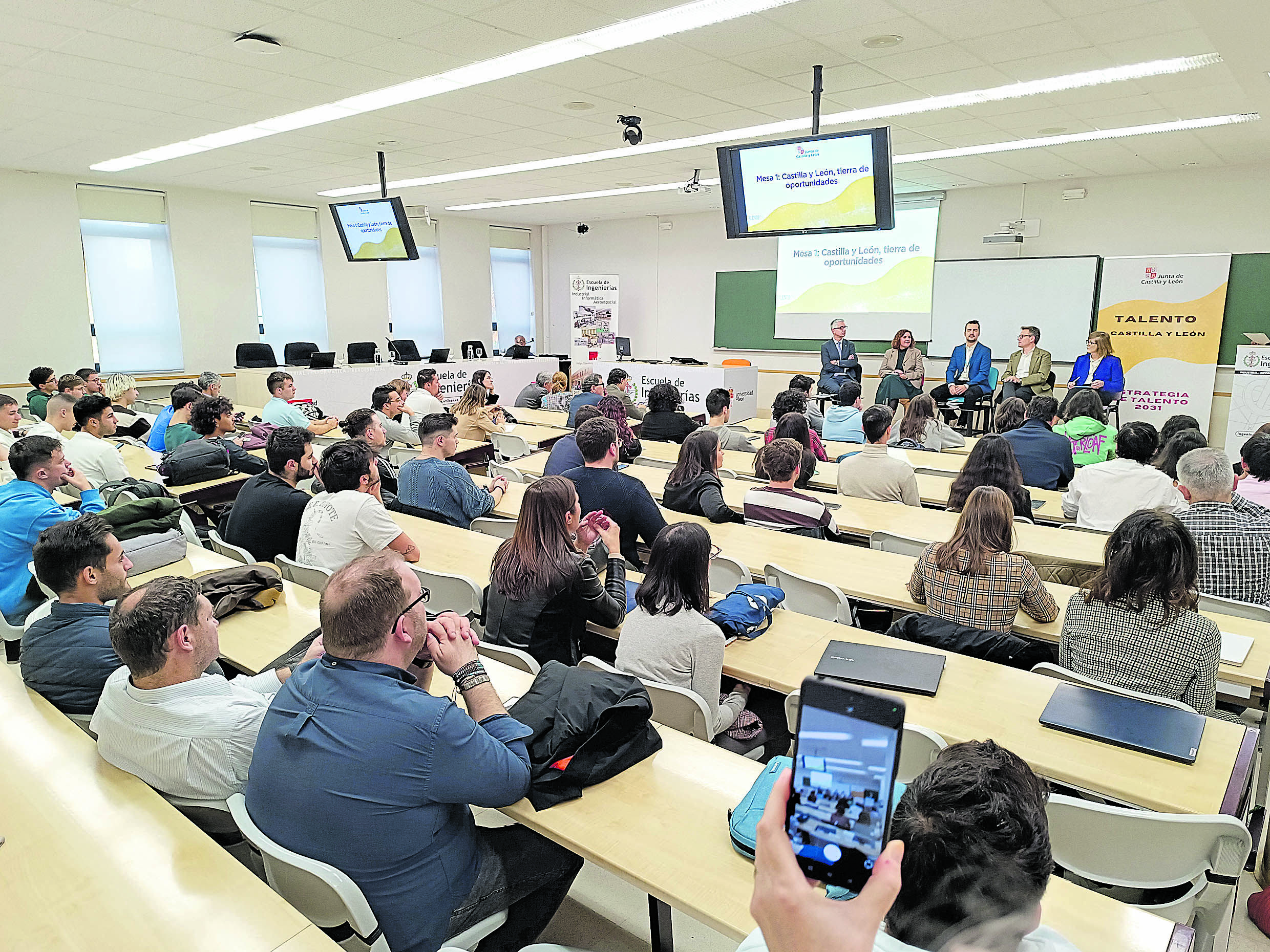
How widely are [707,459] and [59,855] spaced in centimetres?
327

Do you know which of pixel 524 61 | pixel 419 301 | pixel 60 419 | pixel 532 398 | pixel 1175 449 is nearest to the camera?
pixel 1175 449

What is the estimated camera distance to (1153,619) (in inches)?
93.3

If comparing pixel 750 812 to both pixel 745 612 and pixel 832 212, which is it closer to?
pixel 745 612

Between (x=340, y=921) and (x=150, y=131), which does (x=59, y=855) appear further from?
(x=150, y=131)

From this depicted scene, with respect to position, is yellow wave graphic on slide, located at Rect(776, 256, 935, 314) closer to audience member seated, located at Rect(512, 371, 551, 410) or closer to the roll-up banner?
the roll-up banner

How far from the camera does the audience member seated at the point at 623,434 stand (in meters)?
5.94

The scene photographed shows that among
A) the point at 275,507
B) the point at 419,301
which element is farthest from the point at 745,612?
the point at 419,301

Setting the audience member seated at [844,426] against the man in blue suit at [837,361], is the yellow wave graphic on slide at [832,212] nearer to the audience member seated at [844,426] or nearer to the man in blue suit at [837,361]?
the audience member seated at [844,426]

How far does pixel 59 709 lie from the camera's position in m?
2.35

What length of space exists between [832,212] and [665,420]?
248 cm

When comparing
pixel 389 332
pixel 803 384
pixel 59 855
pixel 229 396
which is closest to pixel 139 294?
pixel 229 396

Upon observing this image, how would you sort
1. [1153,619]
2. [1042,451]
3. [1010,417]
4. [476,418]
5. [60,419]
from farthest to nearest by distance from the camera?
1. [476,418]
2. [1010,417]
3. [60,419]
4. [1042,451]
5. [1153,619]

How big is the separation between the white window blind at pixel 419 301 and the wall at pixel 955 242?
8.86 ft

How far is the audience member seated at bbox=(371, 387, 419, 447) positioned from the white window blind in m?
6.52
